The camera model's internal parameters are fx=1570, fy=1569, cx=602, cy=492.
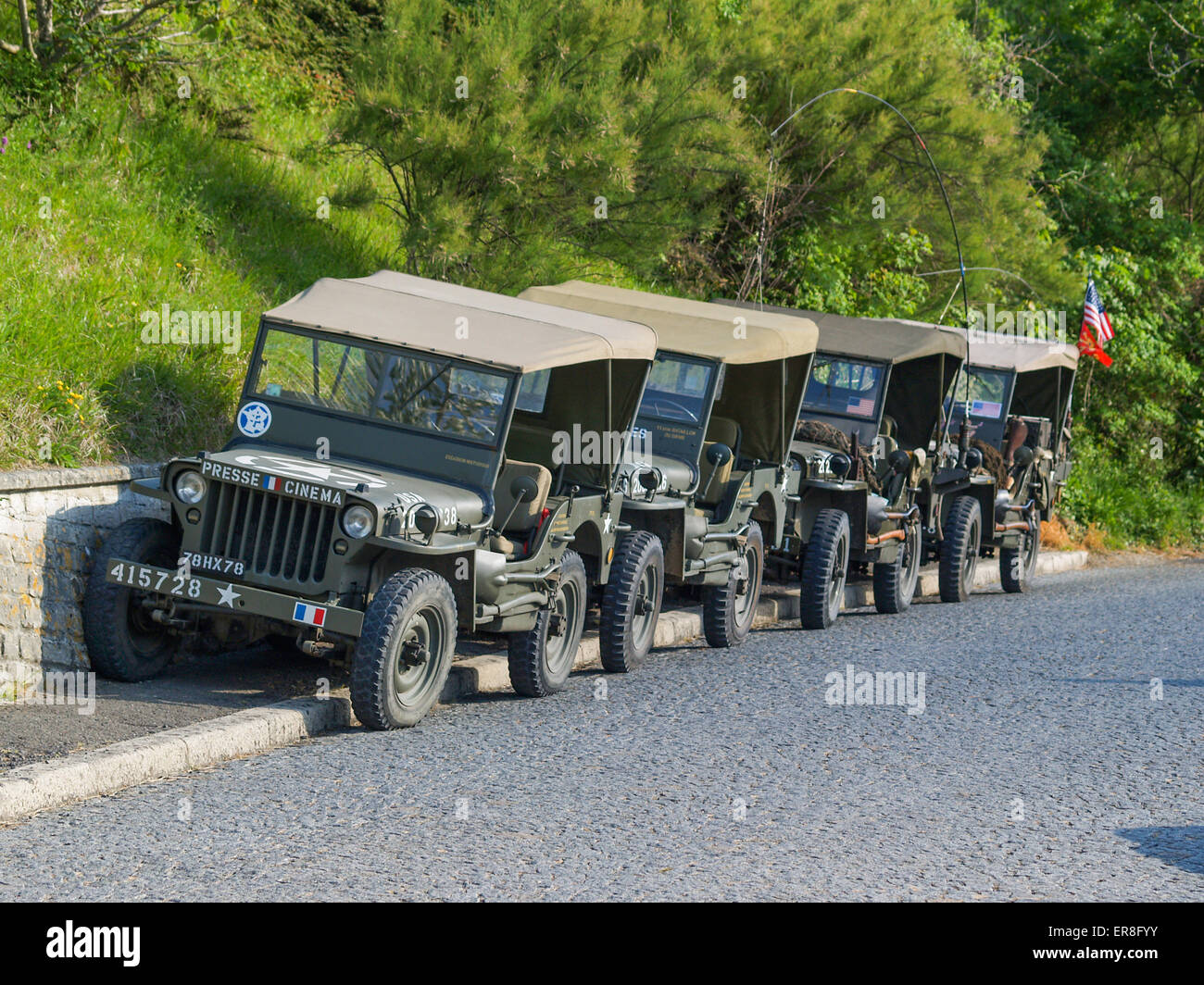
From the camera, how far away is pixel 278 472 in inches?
311

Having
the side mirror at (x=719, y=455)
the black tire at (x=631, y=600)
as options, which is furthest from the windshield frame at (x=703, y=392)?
the black tire at (x=631, y=600)

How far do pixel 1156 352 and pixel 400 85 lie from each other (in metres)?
17.4

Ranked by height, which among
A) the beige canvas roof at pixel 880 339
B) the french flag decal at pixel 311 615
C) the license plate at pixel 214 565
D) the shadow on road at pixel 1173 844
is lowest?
the shadow on road at pixel 1173 844

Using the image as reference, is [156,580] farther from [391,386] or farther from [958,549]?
[958,549]

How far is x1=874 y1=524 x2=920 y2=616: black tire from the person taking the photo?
14391 mm

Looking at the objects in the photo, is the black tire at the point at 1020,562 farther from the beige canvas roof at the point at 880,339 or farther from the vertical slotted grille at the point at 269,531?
the vertical slotted grille at the point at 269,531

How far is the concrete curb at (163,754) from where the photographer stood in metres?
6.04

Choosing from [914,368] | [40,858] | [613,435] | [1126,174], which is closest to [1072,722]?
[613,435]

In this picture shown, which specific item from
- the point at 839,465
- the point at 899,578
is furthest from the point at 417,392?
the point at 899,578

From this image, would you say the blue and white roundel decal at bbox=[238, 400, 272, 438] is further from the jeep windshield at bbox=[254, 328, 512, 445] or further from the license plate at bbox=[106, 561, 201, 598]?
the license plate at bbox=[106, 561, 201, 598]

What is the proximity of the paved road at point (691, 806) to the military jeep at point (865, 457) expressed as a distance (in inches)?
112

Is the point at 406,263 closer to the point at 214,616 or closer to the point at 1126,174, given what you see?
the point at 214,616

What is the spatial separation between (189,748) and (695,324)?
614 centimetres

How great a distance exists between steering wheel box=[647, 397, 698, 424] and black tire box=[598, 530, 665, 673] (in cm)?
139
